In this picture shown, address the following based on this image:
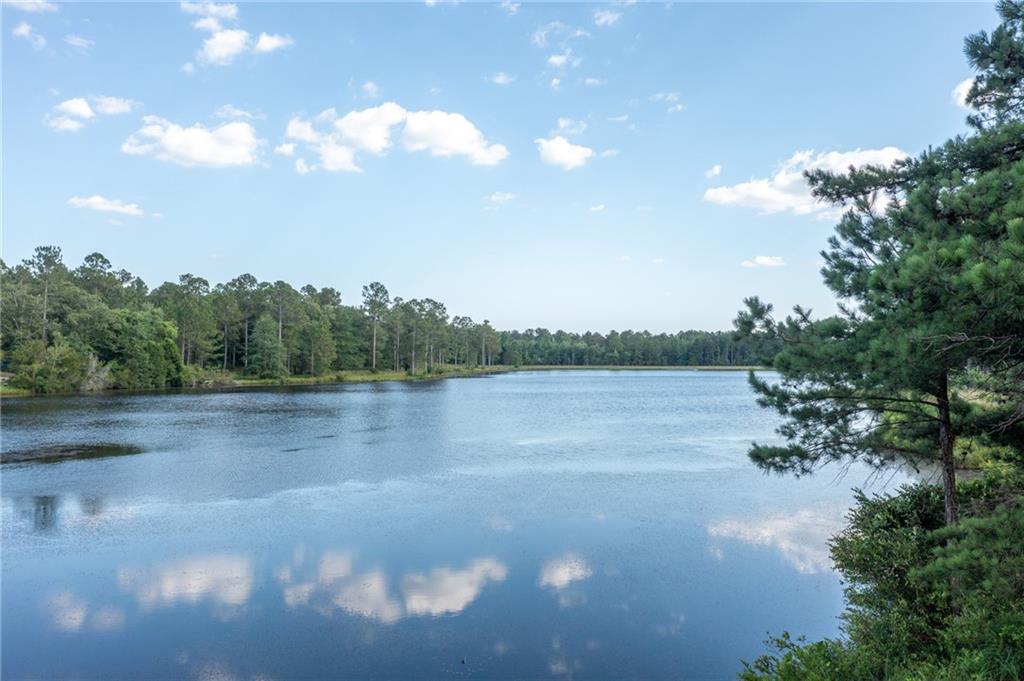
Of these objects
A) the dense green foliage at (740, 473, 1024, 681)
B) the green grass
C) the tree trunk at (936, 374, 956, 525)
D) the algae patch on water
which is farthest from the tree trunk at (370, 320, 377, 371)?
the tree trunk at (936, 374, 956, 525)

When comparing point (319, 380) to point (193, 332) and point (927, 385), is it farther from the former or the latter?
point (927, 385)

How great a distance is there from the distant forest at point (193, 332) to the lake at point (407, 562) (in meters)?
25.0

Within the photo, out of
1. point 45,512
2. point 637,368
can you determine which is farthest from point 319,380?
point 637,368

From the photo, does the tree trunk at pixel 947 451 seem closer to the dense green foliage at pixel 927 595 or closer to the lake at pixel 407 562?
the dense green foliage at pixel 927 595

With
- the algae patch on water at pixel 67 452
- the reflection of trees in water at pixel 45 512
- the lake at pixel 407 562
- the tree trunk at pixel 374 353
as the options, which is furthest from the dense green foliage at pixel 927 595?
the tree trunk at pixel 374 353

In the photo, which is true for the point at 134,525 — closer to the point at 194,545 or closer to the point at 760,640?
the point at 194,545

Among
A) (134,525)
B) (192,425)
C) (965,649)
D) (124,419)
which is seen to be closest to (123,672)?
(134,525)

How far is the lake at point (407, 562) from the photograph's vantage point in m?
7.71

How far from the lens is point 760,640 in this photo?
8039 millimetres

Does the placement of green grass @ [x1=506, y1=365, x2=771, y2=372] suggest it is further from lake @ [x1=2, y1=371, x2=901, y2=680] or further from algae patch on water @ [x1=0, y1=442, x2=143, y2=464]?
lake @ [x1=2, y1=371, x2=901, y2=680]

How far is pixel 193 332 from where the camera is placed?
6234 cm

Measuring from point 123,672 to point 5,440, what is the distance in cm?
2248

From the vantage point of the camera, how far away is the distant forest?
167 ft

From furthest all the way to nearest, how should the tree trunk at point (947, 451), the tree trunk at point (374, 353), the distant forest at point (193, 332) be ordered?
the tree trunk at point (374, 353), the distant forest at point (193, 332), the tree trunk at point (947, 451)
